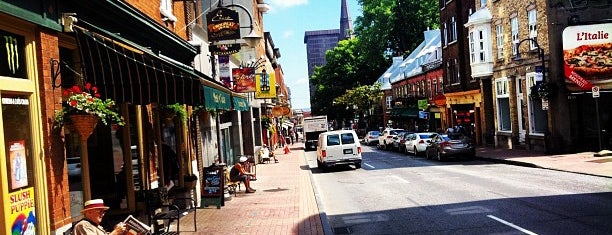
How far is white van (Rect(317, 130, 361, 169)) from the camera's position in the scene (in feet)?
87.9

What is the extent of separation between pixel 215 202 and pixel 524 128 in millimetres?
20722

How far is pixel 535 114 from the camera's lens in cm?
2939

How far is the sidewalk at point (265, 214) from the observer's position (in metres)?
11.8

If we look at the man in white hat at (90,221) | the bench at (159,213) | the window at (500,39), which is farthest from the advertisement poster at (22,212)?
the window at (500,39)

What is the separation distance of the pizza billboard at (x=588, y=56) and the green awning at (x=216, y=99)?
17.1m

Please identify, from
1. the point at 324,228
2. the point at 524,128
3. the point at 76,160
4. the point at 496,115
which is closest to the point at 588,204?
the point at 324,228

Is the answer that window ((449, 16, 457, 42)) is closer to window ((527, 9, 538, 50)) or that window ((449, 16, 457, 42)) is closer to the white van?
window ((527, 9, 538, 50))

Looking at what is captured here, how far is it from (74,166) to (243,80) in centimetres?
1837

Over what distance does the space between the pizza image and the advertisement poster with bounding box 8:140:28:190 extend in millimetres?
23869

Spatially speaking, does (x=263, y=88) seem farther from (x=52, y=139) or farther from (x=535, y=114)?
(x=52, y=139)

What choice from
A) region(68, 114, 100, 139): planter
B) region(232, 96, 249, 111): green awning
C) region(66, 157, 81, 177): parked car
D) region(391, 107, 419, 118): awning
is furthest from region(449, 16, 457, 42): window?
region(68, 114, 100, 139): planter

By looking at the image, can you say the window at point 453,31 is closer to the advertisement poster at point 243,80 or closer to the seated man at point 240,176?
the advertisement poster at point 243,80

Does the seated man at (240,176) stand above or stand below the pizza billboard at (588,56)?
below

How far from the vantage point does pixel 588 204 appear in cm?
1260
